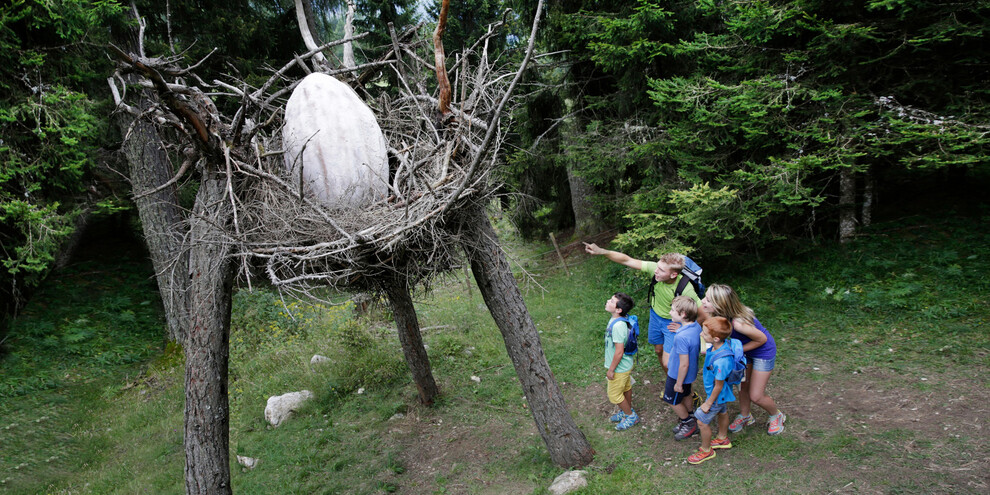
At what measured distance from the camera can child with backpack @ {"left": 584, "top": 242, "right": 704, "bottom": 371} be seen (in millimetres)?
4824

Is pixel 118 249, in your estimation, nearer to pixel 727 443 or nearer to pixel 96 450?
pixel 96 450

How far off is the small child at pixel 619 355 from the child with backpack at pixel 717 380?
2.31ft

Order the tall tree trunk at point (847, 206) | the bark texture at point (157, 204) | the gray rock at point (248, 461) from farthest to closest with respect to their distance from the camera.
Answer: the bark texture at point (157, 204)
the tall tree trunk at point (847, 206)
the gray rock at point (248, 461)

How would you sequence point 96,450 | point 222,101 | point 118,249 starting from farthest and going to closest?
point 118,249, point 222,101, point 96,450

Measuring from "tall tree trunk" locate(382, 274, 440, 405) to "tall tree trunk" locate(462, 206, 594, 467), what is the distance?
1588 millimetres

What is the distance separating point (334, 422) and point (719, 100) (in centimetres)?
641

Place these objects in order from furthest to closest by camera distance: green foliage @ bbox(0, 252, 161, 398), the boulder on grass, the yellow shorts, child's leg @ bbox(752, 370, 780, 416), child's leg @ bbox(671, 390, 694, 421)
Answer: green foliage @ bbox(0, 252, 161, 398) → the boulder on grass → the yellow shorts → child's leg @ bbox(671, 390, 694, 421) → child's leg @ bbox(752, 370, 780, 416)

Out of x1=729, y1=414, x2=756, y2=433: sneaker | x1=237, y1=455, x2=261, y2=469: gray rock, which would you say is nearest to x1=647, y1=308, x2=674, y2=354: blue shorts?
x1=729, y1=414, x2=756, y2=433: sneaker

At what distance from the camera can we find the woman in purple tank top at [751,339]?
13.8 ft

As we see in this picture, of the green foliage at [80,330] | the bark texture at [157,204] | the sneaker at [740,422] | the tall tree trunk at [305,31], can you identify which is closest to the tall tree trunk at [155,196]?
the bark texture at [157,204]

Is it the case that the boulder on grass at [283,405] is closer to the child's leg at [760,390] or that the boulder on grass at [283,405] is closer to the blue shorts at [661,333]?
the blue shorts at [661,333]

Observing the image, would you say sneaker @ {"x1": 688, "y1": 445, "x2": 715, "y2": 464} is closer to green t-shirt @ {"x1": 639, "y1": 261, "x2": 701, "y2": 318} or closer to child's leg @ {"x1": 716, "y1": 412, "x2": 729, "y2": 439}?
child's leg @ {"x1": 716, "y1": 412, "x2": 729, "y2": 439}

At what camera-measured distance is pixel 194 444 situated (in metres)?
3.70

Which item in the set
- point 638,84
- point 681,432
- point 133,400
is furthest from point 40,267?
point 638,84
